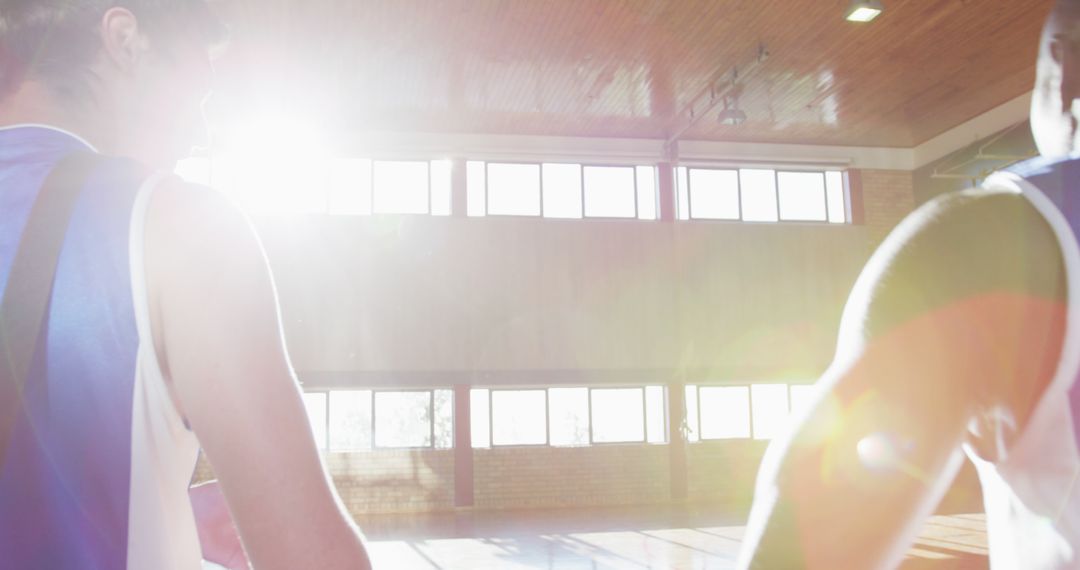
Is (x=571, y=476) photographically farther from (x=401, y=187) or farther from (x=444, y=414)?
(x=401, y=187)

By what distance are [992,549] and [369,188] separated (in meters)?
12.3

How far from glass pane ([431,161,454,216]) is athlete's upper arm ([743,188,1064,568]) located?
12221mm

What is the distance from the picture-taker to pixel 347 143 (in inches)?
481

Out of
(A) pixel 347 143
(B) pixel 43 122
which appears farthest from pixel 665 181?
(B) pixel 43 122

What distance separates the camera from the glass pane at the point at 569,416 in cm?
1256

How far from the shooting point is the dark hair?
63 cm

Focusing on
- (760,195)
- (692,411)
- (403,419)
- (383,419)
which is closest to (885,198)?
(760,195)

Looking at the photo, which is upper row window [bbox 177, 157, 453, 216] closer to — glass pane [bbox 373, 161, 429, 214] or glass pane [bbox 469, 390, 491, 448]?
glass pane [bbox 373, 161, 429, 214]

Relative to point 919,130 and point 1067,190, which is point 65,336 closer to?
point 1067,190

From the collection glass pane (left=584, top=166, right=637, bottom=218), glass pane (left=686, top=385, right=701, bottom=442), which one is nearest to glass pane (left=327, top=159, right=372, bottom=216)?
glass pane (left=584, top=166, right=637, bottom=218)

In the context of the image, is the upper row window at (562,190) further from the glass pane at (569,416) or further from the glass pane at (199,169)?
the glass pane at (199,169)

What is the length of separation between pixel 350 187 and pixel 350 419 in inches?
129

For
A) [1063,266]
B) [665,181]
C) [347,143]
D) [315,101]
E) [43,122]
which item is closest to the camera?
[1063,266]

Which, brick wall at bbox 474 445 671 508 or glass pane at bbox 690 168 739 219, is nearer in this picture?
brick wall at bbox 474 445 671 508
